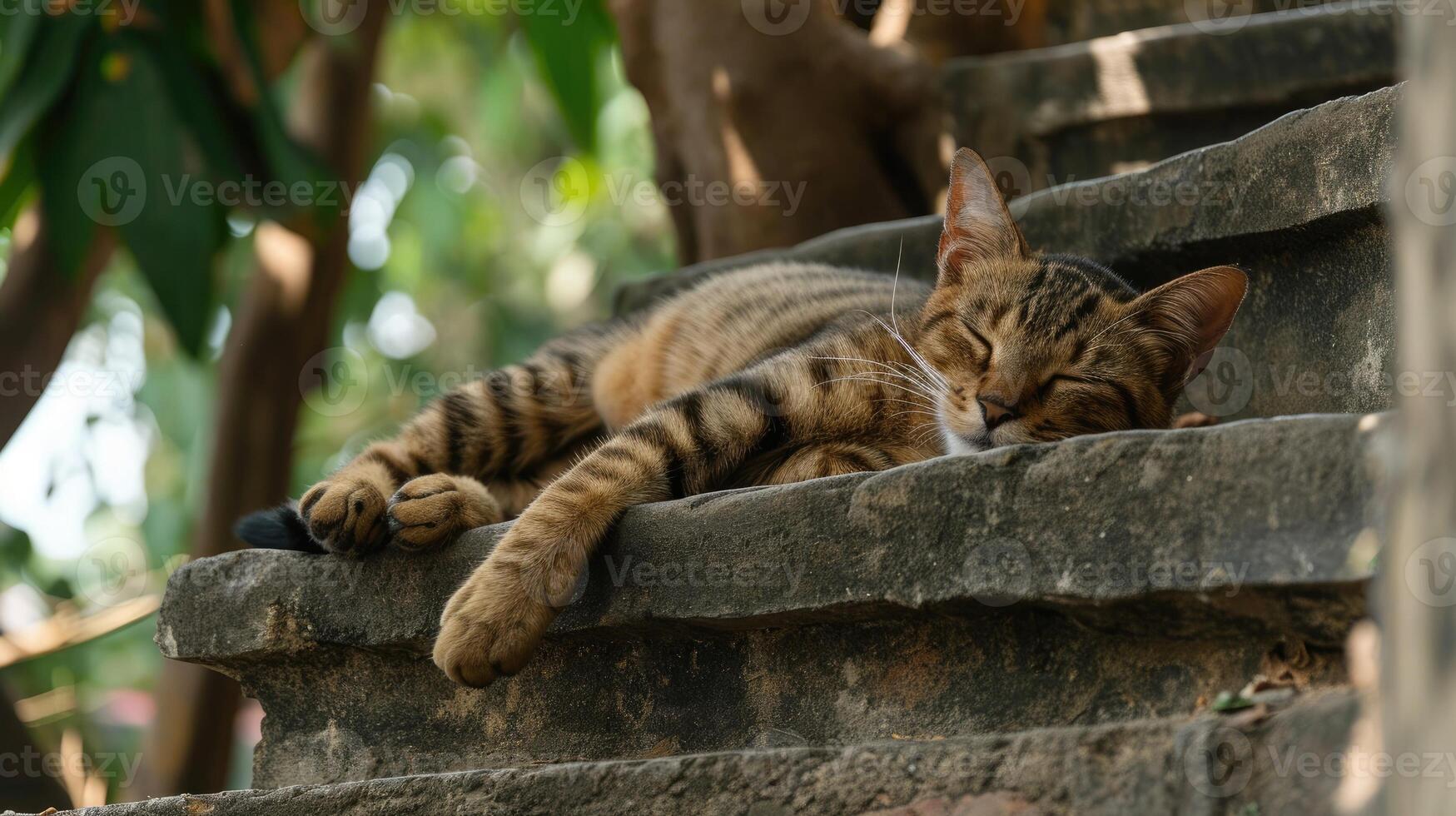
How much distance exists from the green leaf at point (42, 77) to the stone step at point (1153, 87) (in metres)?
2.75

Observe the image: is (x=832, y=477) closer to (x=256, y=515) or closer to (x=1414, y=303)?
(x=1414, y=303)

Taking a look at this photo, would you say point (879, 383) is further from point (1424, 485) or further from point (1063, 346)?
point (1424, 485)

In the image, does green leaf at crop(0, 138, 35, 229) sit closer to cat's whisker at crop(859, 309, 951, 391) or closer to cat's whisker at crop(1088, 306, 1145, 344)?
cat's whisker at crop(859, 309, 951, 391)

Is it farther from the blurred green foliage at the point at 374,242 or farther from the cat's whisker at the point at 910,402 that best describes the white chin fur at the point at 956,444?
the blurred green foliage at the point at 374,242

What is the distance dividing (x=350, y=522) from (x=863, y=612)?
39.4 inches

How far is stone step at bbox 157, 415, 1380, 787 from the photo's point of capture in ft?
5.05

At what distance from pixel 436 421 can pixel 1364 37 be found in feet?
8.62

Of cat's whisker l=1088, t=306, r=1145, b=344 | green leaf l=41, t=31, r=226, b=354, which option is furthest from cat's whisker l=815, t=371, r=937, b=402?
green leaf l=41, t=31, r=226, b=354

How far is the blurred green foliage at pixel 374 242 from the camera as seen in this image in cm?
408

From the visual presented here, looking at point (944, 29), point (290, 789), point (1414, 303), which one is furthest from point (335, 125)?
point (1414, 303)

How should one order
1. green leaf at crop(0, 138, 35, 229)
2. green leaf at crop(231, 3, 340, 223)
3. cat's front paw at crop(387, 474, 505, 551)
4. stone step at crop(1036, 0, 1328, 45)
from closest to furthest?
cat's front paw at crop(387, 474, 505, 551)
green leaf at crop(0, 138, 35, 229)
green leaf at crop(231, 3, 340, 223)
stone step at crop(1036, 0, 1328, 45)

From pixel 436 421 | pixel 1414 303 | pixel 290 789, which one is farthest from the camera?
pixel 436 421

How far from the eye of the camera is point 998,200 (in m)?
2.81

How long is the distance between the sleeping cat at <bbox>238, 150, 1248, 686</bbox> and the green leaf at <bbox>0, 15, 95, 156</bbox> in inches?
69.1
